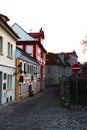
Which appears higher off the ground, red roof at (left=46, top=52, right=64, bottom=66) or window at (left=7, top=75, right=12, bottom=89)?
red roof at (left=46, top=52, right=64, bottom=66)

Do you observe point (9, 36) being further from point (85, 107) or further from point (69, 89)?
point (85, 107)

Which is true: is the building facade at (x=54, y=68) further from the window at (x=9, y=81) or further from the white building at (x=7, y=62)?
the window at (x=9, y=81)

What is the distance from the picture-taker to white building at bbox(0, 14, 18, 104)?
26.4 meters

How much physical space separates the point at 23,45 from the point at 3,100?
95.9 feet

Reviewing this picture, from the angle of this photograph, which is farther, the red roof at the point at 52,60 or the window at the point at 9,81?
the red roof at the point at 52,60

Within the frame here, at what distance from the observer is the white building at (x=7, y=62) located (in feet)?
86.6

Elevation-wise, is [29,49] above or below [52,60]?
below

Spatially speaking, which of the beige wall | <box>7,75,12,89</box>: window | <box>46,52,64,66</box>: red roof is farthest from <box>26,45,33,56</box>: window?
<box>46,52,64,66</box>: red roof

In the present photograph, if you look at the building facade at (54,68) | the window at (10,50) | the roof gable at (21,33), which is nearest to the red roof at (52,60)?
the building facade at (54,68)

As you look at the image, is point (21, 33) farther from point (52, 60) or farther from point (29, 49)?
point (52, 60)

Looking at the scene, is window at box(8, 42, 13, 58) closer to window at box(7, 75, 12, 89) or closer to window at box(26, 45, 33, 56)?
window at box(7, 75, 12, 89)

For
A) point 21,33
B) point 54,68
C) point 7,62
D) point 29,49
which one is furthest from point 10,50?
point 54,68

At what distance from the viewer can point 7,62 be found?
28969mm

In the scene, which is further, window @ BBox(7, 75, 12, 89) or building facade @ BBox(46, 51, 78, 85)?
building facade @ BBox(46, 51, 78, 85)
